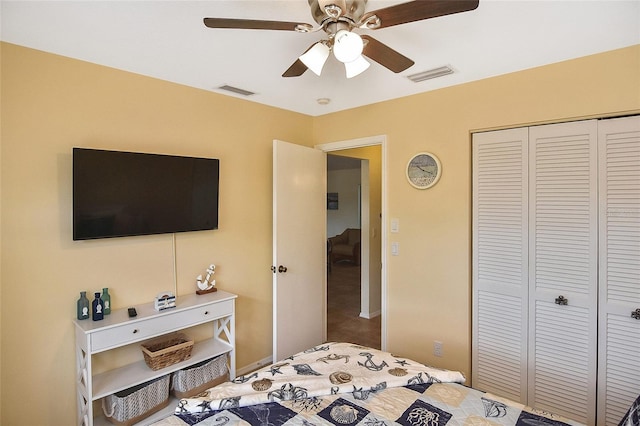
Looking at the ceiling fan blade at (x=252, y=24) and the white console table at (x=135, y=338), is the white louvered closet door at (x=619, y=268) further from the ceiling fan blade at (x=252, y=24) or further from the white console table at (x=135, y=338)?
the white console table at (x=135, y=338)

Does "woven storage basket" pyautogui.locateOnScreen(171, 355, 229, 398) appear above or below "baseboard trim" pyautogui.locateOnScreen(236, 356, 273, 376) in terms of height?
above

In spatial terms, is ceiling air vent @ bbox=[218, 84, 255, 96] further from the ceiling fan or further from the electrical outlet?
the electrical outlet

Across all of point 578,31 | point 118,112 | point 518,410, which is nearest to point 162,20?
point 118,112

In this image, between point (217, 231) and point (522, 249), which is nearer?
point (522, 249)

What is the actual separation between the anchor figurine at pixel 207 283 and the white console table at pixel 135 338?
0.05 metres

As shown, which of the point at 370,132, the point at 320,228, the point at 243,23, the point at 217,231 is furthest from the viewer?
the point at 320,228

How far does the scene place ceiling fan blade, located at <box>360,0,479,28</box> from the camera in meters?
1.23

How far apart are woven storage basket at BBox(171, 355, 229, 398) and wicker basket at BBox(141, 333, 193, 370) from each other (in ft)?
0.41

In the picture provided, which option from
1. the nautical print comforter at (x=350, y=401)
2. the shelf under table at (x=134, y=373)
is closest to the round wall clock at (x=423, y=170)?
the nautical print comforter at (x=350, y=401)

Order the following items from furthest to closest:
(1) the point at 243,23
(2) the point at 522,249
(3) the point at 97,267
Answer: (2) the point at 522,249 < (3) the point at 97,267 < (1) the point at 243,23

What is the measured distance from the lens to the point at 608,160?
215cm

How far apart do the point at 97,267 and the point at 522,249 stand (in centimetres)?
291

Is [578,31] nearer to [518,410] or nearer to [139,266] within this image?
[518,410]

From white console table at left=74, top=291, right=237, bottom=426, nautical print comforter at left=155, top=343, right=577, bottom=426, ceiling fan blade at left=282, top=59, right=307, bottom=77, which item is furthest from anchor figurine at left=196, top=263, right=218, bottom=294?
ceiling fan blade at left=282, top=59, right=307, bottom=77
